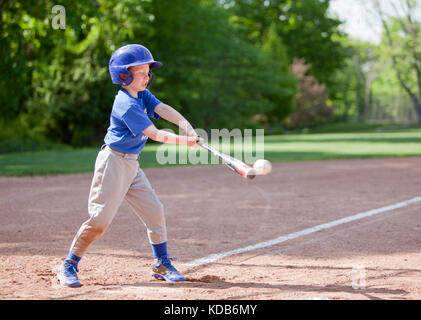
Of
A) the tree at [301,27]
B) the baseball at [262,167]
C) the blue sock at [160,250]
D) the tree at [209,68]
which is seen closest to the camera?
the baseball at [262,167]

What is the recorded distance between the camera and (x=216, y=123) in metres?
41.3

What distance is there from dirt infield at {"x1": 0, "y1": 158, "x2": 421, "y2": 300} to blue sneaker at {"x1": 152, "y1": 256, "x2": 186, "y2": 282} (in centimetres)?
7

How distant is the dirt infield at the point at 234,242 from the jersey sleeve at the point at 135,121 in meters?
1.18

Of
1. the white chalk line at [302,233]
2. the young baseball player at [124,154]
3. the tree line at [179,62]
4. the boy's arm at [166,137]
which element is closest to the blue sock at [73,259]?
the young baseball player at [124,154]

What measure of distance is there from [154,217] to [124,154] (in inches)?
23.6

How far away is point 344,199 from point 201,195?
2356 mm

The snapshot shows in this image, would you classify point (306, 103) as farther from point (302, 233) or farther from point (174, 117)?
point (174, 117)

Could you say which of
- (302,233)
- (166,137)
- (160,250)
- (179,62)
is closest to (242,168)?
(166,137)

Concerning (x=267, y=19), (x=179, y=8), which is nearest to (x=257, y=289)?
(x=179, y=8)

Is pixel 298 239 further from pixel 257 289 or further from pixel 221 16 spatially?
pixel 221 16

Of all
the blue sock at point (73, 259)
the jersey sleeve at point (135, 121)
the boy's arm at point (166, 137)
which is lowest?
the blue sock at point (73, 259)

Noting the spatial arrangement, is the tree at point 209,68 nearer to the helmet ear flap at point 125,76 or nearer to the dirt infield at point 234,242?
the dirt infield at point 234,242

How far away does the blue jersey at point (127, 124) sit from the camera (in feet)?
13.0

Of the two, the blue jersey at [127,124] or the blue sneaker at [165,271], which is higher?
the blue jersey at [127,124]
